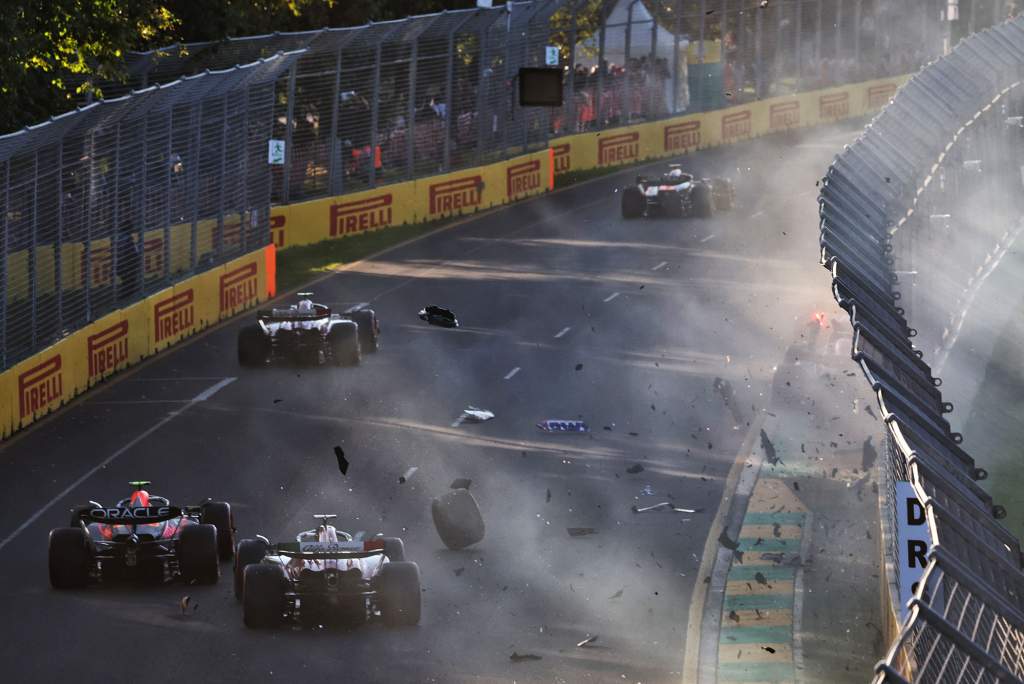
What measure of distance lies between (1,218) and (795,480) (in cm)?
986

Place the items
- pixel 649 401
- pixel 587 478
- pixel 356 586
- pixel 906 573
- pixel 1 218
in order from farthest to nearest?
pixel 649 401 < pixel 1 218 < pixel 587 478 < pixel 356 586 < pixel 906 573

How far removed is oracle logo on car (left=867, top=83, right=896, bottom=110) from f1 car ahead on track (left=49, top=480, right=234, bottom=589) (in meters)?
47.3

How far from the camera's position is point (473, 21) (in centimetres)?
4259

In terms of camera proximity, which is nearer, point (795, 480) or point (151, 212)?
point (795, 480)

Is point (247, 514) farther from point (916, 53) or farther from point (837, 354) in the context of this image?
point (916, 53)

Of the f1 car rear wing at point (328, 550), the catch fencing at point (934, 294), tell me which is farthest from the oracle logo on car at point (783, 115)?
the f1 car rear wing at point (328, 550)

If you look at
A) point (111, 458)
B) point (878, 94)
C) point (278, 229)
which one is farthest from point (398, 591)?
point (878, 94)

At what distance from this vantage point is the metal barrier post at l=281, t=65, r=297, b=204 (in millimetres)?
36938

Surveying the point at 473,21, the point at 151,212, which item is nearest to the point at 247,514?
the point at 151,212

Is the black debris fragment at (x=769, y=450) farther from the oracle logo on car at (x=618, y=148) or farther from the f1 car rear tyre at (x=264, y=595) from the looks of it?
the oracle logo on car at (x=618, y=148)

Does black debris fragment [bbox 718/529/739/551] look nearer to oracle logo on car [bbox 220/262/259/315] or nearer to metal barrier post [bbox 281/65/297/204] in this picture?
oracle logo on car [bbox 220/262/259/315]

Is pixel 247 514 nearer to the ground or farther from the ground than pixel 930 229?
nearer to the ground

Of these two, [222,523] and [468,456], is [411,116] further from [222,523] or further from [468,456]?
[222,523]

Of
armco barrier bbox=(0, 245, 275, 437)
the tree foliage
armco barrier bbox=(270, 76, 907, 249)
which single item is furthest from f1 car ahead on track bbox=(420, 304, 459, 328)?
armco barrier bbox=(270, 76, 907, 249)
